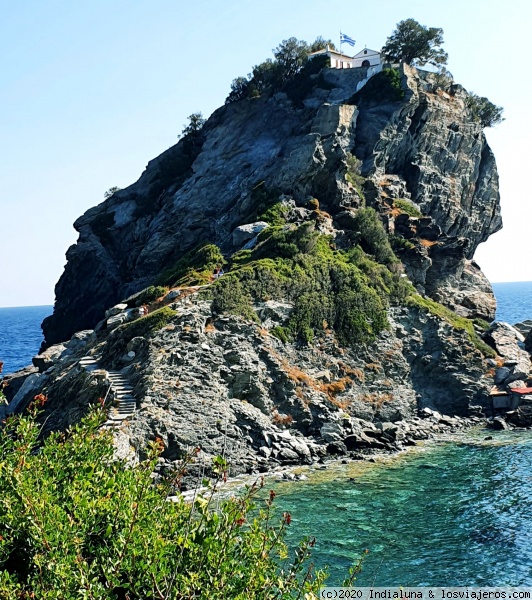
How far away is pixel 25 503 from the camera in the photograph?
12.6 m

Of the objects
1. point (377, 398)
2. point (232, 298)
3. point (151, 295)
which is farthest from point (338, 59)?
point (377, 398)

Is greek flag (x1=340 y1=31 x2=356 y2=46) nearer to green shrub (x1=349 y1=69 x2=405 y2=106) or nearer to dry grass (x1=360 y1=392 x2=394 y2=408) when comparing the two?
green shrub (x1=349 y1=69 x2=405 y2=106)

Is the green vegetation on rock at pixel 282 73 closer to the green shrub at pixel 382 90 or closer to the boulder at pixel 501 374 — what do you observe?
the green shrub at pixel 382 90

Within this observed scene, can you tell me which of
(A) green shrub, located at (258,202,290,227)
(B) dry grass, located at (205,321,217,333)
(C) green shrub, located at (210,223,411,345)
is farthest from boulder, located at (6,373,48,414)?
(A) green shrub, located at (258,202,290,227)

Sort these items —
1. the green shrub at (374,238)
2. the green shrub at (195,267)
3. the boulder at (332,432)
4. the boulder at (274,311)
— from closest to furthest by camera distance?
the boulder at (332,432) → the boulder at (274,311) → the green shrub at (195,267) → the green shrub at (374,238)

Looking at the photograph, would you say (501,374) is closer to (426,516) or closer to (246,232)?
(246,232)

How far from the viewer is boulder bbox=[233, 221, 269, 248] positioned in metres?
70.2

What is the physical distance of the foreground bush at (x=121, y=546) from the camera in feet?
38.2

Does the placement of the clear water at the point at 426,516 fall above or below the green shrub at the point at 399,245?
below

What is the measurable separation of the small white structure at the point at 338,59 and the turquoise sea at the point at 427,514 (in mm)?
62885

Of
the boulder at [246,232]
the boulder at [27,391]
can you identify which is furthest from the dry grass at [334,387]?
the boulder at [27,391]

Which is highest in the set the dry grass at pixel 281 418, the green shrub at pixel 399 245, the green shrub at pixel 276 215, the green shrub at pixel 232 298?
the green shrub at pixel 276 215

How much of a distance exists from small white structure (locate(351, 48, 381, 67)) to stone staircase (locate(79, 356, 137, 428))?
62417 millimetres

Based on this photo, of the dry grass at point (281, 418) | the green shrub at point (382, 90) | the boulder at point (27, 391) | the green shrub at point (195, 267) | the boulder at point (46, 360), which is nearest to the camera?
the dry grass at point (281, 418)
